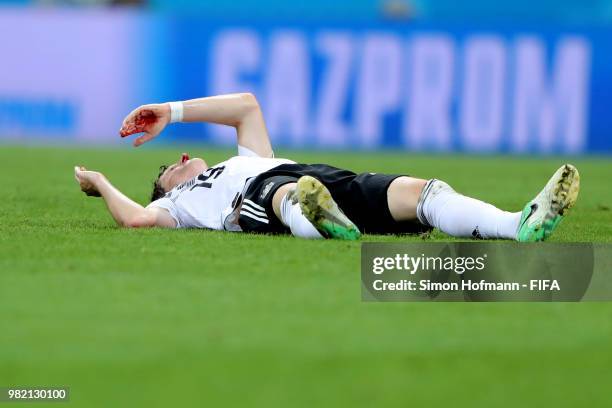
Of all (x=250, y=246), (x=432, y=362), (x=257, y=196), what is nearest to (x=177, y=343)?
(x=432, y=362)

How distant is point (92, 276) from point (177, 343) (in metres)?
1.07

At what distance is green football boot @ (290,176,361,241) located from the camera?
4922mm

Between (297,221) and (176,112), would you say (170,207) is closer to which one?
(176,112)

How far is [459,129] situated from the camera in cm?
1531

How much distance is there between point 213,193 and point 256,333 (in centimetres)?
233

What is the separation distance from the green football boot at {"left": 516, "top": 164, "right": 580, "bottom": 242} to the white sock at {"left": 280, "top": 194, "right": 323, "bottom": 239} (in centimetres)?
85

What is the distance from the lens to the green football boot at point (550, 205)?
4.86 meters

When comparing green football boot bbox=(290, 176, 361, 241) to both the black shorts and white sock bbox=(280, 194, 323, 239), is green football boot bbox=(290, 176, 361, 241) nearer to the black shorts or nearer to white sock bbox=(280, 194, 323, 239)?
white sock bbox=(280, 194, 323, 239)

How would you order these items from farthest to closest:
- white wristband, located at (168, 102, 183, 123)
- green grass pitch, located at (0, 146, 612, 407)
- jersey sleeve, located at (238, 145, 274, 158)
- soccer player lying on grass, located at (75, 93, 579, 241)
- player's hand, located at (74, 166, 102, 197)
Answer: jersey sleeve, located at (238, 145, 274, 158), white wristband, located at (168, 102, 183, 123), player's hand, located at (74, 166, 102, 197), soccer player lying on grass, located at (75, 93, 579, 241), green grass pitch, located at (0, 146, 612, 407)

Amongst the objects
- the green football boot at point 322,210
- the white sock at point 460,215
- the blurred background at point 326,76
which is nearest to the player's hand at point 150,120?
the green football boot at point 322,210

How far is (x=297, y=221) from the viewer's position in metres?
5.25


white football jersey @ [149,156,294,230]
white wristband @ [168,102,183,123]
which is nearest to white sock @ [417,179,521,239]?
white football jersey @ [149,156,294,230]

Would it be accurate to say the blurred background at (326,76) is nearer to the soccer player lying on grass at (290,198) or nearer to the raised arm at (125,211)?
the soccer player lying on grass at (290,198)

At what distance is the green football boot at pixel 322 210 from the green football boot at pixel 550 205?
70cm
